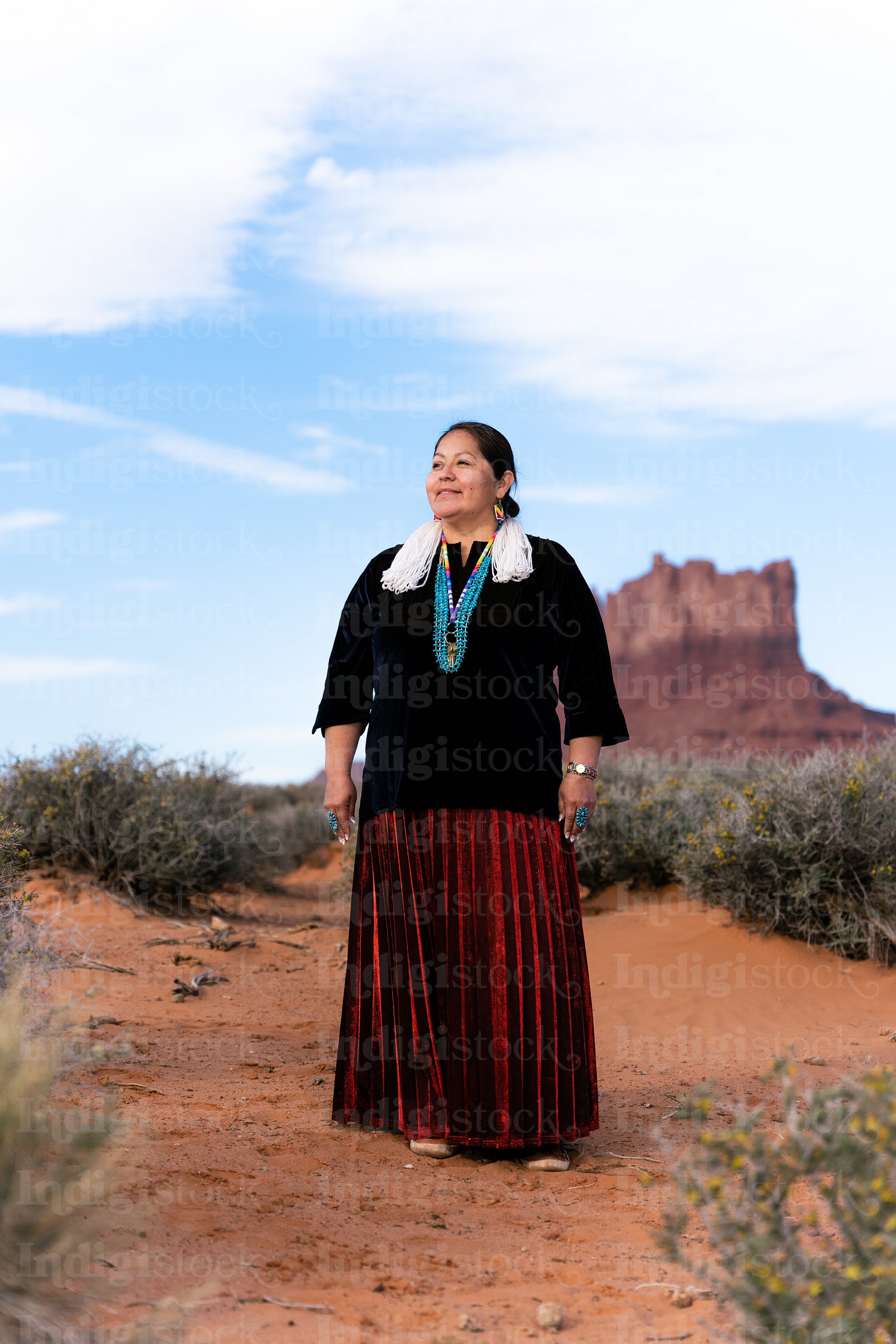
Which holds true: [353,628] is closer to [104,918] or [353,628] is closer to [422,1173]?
[422,1173]

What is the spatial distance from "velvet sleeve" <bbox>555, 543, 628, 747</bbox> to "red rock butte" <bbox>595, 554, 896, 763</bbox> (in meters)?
43.3

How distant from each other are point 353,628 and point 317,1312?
258 cm

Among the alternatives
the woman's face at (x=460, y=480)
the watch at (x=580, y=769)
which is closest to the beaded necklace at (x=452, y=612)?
the woman's face at (x=460, y=480)

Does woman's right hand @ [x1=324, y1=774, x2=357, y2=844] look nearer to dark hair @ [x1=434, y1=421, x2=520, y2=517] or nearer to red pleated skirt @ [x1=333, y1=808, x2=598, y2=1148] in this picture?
red pleated skirt @ [x1=333, y1=808, x2=598, y2=1148]

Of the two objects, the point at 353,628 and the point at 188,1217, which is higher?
the point at 353,628

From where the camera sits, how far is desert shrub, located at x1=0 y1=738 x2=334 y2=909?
419 inches

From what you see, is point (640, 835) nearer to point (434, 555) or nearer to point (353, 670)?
point (353, 670)

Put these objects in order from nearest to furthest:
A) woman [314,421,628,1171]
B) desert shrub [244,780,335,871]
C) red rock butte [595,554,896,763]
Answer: woman [314,421,628,1171] < desert shrub [244,780,335,871] < red rock butte [595,554,896,763]

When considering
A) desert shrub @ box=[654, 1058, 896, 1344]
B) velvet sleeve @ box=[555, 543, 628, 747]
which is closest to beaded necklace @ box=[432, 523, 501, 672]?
velvet sleeve @ box=[555, 543, 628, 747]

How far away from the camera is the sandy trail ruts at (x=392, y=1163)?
288 cm

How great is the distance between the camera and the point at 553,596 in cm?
455

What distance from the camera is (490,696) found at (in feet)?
14.4

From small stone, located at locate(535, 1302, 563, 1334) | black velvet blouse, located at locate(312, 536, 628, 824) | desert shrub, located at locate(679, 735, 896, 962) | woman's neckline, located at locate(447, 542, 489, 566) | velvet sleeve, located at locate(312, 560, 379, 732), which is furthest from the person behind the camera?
desert shrub, located at locate(679, 735, 896, 962)

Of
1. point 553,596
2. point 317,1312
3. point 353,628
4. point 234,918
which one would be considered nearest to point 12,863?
point 353,628
